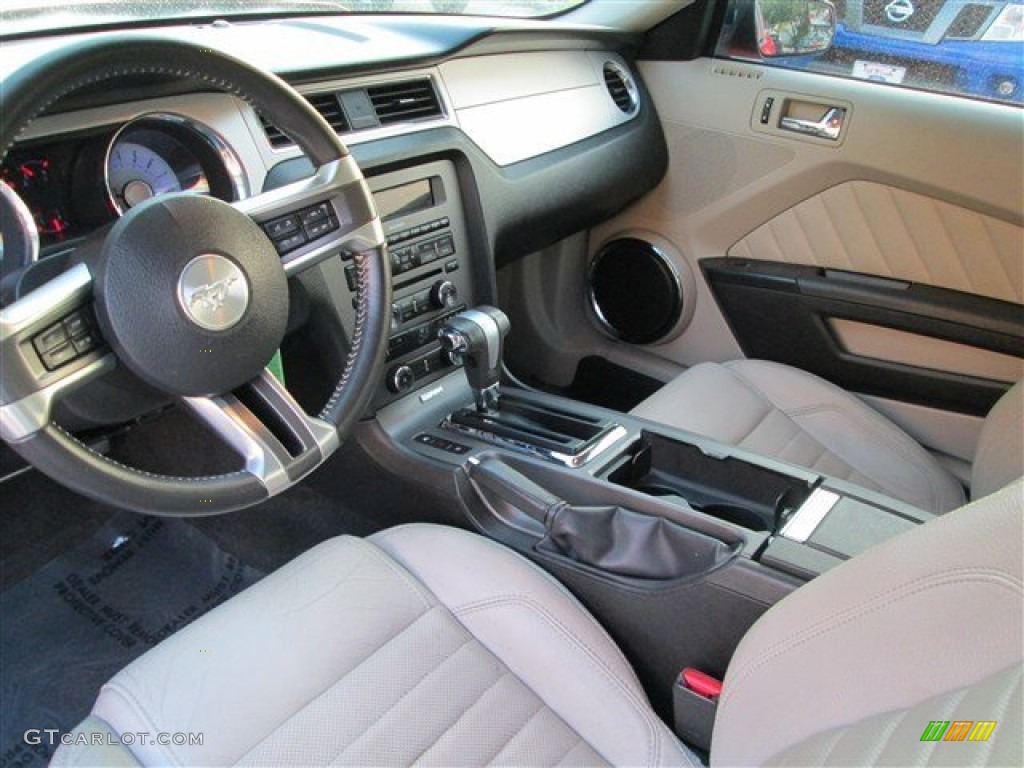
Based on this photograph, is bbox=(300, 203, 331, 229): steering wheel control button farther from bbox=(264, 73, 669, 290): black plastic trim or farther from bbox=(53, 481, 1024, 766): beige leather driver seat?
bbox=(53, 481, 1024, 766): beige leather driver seat

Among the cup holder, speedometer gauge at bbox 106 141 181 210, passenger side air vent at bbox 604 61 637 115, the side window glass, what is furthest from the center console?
the side window glass

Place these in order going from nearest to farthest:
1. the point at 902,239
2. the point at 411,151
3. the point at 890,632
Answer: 1. the point at 890,632
2. the point at 411,151
3. the point at 902,239

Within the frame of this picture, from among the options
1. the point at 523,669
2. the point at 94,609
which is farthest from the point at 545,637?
the point at 94,609

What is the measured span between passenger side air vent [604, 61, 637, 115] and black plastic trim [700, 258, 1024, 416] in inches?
15.1

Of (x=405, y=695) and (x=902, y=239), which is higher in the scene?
(x=902, y=239)

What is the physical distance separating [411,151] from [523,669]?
0.80 m

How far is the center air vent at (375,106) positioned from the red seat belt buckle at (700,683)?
86 cm

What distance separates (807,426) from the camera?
163 centimetres

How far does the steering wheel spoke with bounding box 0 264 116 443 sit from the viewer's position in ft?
2.52

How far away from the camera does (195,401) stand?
3.09 ft

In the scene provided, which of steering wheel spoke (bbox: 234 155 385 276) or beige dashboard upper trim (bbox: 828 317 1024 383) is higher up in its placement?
steering wheel spoke (bbox: 234 155 385 276)

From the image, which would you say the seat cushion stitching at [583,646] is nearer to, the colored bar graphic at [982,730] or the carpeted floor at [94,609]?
the colored bar graphic at [982,730]

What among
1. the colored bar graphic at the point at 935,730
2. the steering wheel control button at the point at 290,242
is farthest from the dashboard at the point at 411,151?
the colored bar graphic at the point at 935,730

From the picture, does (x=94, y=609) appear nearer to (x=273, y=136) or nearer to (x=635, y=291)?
(x=273, y=136)
